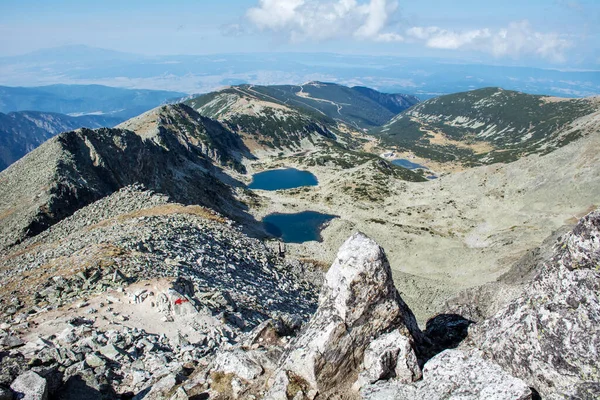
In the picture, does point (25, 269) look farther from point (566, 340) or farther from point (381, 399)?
point (566, 340)

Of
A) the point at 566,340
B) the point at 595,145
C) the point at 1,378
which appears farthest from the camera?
the point at 595,145

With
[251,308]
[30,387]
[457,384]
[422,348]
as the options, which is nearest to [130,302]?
[251,308]

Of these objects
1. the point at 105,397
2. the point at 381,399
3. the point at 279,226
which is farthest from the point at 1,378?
the point at 279,226

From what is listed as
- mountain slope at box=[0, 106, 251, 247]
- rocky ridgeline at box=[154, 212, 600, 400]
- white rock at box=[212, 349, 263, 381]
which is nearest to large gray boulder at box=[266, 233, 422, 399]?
rocky ridgeline at box=[154, 212, 600, 400]

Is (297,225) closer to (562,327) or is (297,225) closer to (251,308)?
(251,308)

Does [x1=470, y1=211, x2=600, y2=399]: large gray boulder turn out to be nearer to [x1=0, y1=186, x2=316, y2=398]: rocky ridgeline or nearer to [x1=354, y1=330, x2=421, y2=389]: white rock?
[x1=354, y1=330, x2=421, y2=389]: white rock
